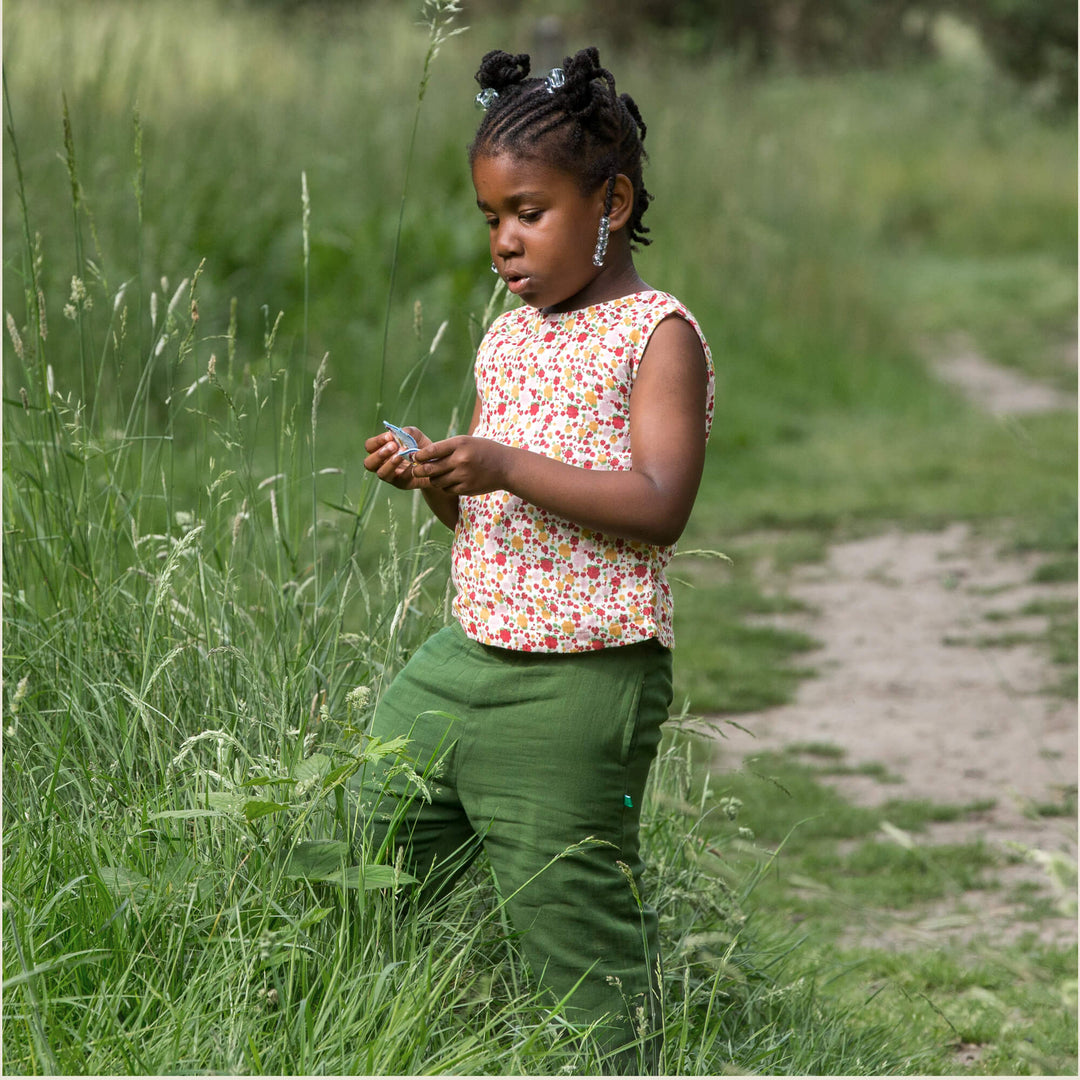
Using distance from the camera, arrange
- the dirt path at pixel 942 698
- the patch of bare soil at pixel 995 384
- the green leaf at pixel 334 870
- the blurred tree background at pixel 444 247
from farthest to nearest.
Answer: the patch of bare soil at pixel 995 384, the blurred tree background at pixel 444 247, the dirt path at pixel 942 698, the green leaf at pixel 334 870

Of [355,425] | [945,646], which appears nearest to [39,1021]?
[945,646]

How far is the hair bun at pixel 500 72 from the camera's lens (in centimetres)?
219

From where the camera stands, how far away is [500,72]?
2.19 metres

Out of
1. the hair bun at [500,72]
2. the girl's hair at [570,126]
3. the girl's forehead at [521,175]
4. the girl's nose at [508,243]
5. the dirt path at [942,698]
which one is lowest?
the dirt path at [942,698]

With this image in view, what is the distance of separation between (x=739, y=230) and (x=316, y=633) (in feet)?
24.4

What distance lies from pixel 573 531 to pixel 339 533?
0.73 metres

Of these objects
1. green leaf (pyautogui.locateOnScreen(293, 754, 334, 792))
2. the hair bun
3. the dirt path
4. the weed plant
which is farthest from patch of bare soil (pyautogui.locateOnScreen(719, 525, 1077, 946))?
the hair bun

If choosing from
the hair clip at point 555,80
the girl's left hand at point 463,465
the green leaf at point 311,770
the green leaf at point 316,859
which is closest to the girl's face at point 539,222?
the hair clip at point 555,80

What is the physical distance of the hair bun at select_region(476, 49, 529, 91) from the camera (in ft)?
7.17

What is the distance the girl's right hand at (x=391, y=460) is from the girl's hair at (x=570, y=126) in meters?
0.45

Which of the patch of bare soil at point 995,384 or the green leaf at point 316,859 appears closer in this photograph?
the green leaf at point 316,859

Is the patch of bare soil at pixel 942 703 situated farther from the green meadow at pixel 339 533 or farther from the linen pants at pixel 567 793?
the linen pants at pixel 567 793

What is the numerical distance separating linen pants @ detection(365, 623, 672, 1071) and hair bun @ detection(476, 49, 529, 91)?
86cm

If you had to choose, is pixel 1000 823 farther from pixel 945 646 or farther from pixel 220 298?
pixel 220 298
